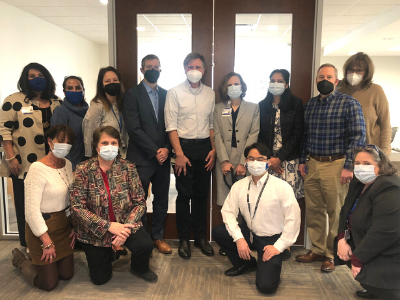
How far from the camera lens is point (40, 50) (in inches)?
206

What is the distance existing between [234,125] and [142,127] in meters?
0.78

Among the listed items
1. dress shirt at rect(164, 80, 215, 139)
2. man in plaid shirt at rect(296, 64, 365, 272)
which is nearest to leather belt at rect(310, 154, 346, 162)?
man in plaid shirt at rect(296, 64, 365, 272)

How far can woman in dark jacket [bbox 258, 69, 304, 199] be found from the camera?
2.55 m

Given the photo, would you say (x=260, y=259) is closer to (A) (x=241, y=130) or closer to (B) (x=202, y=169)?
(B) (x=202, y=169)

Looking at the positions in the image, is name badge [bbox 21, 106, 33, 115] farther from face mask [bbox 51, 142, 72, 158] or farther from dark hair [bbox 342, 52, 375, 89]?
dark hair [bbox 342, 52, 375, 89]

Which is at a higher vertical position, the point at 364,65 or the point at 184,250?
the point at 364,65

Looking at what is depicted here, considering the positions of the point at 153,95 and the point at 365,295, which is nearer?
the point at 365,295

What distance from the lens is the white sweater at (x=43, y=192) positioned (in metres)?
2.06

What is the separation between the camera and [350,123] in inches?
91.4

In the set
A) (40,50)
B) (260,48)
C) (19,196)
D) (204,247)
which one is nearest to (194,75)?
(260,48)

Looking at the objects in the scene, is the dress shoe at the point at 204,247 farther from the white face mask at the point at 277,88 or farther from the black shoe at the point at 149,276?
the white face mask at the point at 277,88

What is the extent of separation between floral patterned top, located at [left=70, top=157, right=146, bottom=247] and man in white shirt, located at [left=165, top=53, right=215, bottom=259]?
1.67ft

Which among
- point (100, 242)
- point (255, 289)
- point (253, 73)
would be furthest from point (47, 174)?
point (253, 73)

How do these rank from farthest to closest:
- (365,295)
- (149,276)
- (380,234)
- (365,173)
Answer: (149,276) → (365,295) → (365,173) → (380,234)
